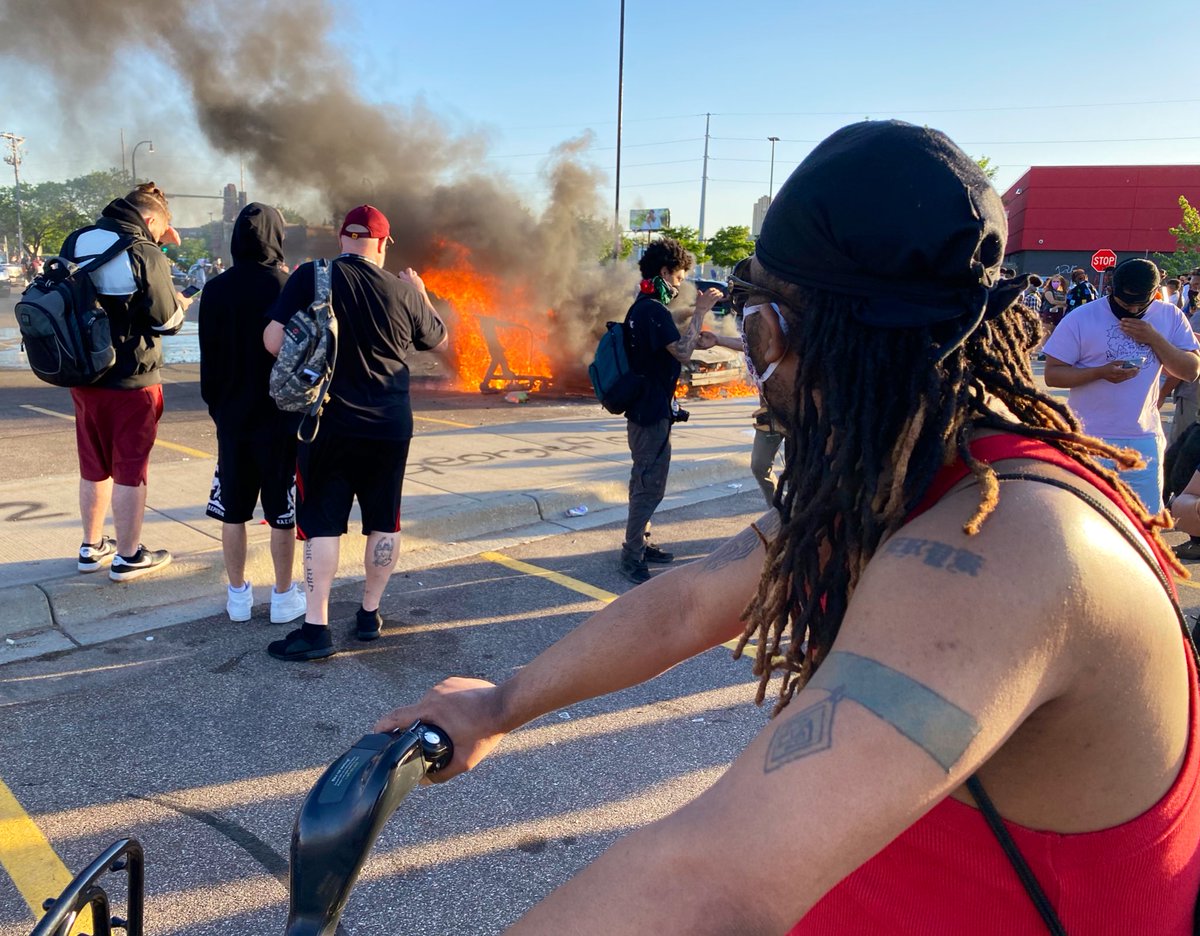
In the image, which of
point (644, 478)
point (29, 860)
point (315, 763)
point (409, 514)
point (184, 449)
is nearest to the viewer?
point (29, 860)

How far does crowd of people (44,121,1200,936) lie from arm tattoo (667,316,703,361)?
13.0ft

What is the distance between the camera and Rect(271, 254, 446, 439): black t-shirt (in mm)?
4184

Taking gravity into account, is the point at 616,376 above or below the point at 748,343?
below

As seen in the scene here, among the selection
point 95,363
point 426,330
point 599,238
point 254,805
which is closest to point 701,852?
point 254,805

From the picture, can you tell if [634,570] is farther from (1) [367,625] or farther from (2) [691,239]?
(2) [691,239]

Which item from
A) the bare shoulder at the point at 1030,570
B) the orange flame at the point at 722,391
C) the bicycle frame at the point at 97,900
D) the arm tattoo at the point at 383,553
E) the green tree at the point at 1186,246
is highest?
the green tree at the point at 1186,246

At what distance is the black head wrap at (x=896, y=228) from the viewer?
0.99 m

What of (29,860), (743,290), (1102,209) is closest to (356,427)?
(29,860)

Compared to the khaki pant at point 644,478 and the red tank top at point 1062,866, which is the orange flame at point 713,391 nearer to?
the khaki pant at point 644,478

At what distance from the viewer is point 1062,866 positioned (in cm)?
97

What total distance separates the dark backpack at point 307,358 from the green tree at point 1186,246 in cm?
3771

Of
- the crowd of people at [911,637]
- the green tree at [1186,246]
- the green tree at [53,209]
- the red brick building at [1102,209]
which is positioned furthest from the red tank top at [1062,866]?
the green tree at [53,209]

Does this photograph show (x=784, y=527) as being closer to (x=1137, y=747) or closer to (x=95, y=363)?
(x=1137, y=747)

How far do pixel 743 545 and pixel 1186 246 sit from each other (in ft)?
141
